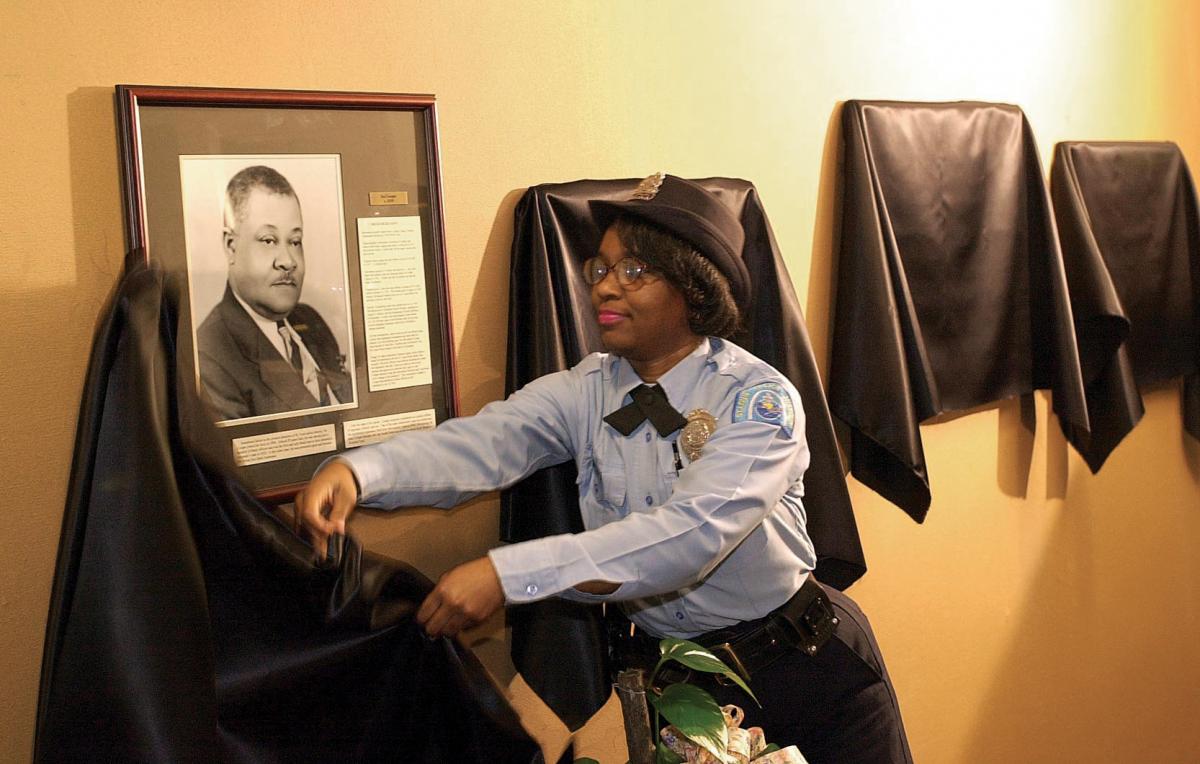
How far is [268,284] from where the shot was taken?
155 centimetres

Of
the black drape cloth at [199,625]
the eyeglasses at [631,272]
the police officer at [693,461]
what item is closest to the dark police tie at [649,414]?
the police officer at [693,461]

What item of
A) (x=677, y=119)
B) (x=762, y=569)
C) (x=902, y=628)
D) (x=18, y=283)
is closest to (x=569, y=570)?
(x=762, y=569)

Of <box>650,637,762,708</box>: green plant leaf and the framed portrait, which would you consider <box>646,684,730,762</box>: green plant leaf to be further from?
the framed portrait

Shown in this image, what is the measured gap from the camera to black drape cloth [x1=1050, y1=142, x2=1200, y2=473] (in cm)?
251

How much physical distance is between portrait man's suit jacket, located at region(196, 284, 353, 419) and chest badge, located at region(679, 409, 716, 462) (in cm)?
52

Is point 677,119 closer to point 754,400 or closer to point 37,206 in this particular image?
point 754,400

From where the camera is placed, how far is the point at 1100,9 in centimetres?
265

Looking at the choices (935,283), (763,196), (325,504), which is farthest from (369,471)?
(935,283)

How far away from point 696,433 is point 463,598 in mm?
468

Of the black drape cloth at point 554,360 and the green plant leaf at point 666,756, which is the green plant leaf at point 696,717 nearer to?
the green plant leaf at point 666,756

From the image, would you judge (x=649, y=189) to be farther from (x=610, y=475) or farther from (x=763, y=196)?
(x=763, y=196)

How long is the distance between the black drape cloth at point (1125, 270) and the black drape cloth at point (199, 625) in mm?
1806

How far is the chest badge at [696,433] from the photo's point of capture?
5.08ft

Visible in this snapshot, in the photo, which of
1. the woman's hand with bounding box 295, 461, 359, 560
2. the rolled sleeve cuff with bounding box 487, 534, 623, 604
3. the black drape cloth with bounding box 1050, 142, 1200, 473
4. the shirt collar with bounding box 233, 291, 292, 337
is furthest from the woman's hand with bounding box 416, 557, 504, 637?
the black drape cloth with bounding box 1050, 142, 1200, 473
